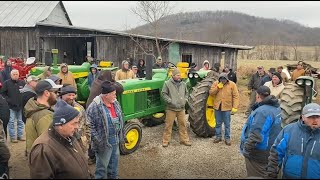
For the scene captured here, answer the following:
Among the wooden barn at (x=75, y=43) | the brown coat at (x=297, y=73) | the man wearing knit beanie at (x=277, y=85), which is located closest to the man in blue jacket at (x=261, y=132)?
the man wearing knit beanie at (x=277, y=85)

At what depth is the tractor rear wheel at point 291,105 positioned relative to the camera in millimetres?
5762

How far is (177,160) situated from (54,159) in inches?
154

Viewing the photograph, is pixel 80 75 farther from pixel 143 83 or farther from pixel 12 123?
pixel 143 83

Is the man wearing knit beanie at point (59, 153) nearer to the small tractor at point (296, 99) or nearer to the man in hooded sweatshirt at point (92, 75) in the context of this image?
the small tractor at point (296, 99)

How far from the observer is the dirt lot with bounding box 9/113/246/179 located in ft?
18.4

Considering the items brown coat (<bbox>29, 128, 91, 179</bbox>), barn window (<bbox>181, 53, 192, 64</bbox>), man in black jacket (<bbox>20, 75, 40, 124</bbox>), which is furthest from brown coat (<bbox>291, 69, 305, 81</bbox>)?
barn window (<bbox>181, 53, 192, 64</bbox>)

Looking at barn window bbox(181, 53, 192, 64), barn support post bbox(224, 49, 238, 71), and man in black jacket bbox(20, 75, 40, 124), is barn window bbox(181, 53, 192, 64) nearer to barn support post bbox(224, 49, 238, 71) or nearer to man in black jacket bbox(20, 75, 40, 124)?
barn support post bbox(224, 49, 238, 71)

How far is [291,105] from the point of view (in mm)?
5809

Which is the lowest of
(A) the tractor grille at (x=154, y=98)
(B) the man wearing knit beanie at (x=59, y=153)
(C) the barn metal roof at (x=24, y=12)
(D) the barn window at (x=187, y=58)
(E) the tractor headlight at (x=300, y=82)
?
(A) the tractor grille at (x=154, y=98)

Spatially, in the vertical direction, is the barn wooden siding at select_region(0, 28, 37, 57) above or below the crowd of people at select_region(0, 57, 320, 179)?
above

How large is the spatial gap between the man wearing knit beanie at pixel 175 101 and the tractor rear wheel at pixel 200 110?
12.4 inches

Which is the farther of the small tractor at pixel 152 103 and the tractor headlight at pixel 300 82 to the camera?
the small tractor at pixel 152 103

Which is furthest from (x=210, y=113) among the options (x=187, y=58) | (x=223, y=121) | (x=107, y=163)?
(x=187, y=58)

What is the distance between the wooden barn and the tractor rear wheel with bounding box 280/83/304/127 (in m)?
11.5
